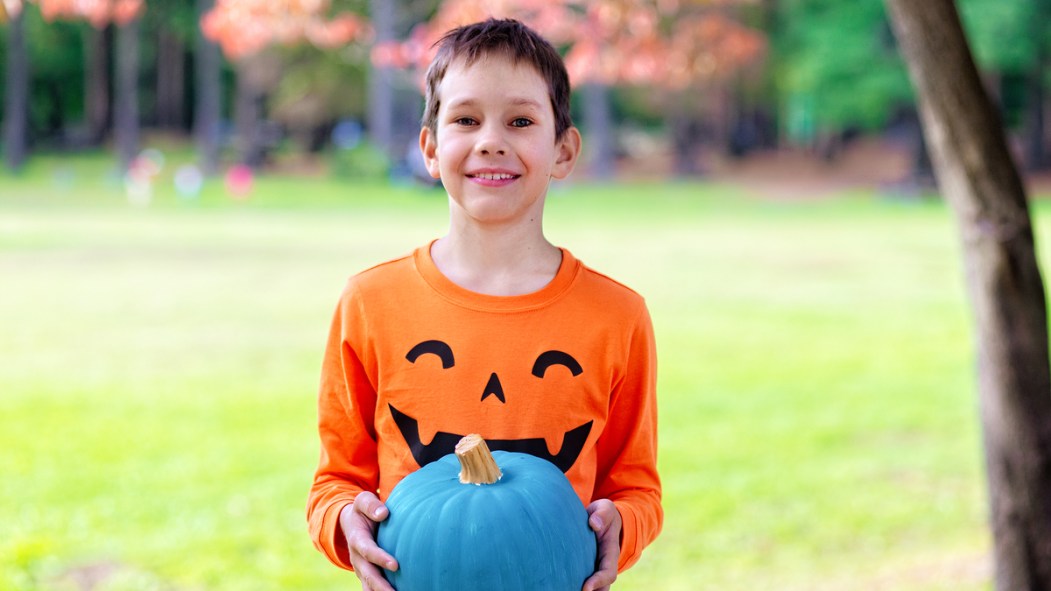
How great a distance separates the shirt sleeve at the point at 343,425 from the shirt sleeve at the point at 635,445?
1.48ft

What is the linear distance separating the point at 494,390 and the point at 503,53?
0.60 meters

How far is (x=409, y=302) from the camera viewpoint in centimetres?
221

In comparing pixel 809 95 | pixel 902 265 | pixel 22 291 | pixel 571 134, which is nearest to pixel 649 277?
pixel 902 265

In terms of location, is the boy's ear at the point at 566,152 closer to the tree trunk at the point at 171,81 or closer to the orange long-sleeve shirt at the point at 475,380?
the orange long-sleeve shirt at the point at 475,380

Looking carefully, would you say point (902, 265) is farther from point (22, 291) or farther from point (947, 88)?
point (947, 88)

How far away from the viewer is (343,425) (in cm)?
227

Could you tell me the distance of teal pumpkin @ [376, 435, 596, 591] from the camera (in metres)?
1.94

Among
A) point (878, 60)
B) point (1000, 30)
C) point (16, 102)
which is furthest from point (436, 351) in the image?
point (16, 102)

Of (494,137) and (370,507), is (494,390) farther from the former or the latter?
(494,137)

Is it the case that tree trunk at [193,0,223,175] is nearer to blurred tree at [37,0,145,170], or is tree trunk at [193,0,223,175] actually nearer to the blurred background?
the blurred background

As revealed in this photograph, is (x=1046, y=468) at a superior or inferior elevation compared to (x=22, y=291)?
superior

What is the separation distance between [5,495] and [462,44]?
20.9ft

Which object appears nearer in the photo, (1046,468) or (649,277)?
(1046,468)

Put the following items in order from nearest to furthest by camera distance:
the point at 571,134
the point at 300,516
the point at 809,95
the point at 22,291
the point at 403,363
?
the point at 403,363 < the point at 571,134 < the point at 300,516 < the point at 22,291 < the point at 809,95
